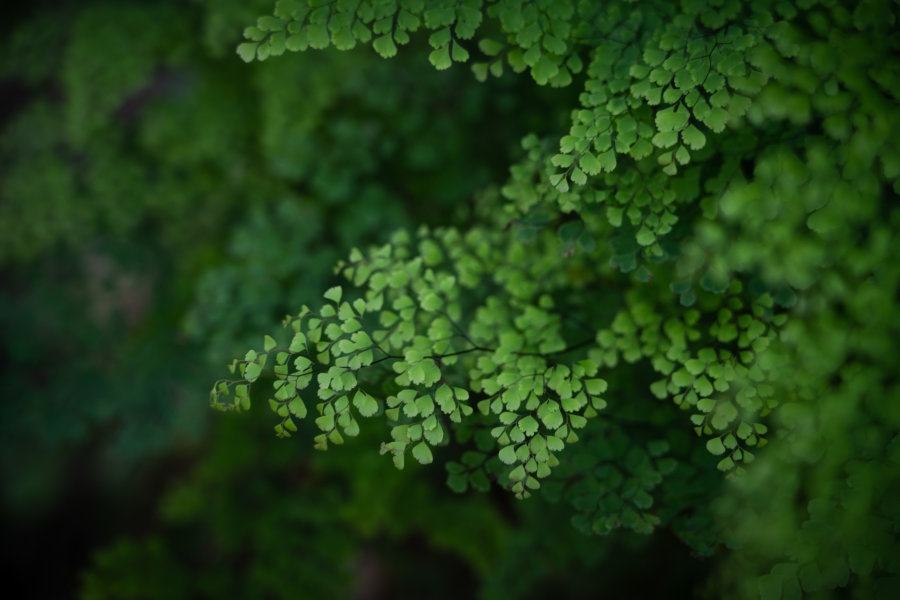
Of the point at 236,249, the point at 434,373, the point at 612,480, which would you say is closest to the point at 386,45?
the point at 434,373

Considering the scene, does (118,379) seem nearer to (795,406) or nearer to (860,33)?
Result: (795,406)

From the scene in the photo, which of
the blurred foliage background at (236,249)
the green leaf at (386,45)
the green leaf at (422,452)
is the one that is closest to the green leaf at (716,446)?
the green leaf at (422,452)

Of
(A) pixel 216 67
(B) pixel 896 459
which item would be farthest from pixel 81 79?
(B) pixel 896 459

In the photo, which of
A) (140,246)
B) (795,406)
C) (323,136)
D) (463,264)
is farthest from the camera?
(140,246)

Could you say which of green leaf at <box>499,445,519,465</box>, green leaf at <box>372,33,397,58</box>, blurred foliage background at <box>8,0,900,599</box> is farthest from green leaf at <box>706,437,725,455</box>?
green leaf at <box>372,33,397,58</box>

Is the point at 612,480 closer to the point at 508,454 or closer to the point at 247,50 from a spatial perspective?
the point at 508,454

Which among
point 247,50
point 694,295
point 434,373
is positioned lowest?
point 434,373
